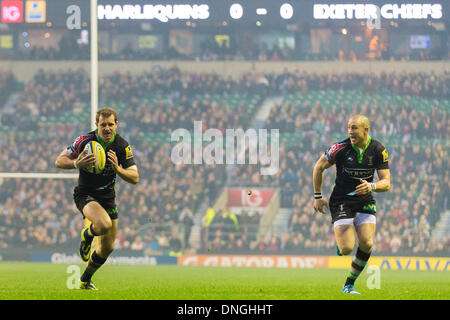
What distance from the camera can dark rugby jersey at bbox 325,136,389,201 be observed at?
952 cm

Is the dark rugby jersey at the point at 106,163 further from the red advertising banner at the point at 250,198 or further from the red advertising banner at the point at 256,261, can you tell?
the red advertising banner at the point at 250,198

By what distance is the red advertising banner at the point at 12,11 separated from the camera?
18078 millimetres

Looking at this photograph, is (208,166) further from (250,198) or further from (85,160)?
(85,160)

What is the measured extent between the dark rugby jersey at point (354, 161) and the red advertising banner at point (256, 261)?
13756 mm

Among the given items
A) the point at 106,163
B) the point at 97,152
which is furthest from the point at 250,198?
the point at 97,152

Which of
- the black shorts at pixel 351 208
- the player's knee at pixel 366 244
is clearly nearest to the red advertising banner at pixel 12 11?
the black shorts at pixel 351 208

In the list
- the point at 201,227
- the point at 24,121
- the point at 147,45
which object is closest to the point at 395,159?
the point at 201,227

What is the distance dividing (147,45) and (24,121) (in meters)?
5.63

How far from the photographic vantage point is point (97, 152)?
29.8 ft

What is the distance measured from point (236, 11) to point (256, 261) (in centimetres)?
974

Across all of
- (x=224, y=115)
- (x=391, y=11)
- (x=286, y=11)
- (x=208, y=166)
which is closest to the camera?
(x=208, y=166)

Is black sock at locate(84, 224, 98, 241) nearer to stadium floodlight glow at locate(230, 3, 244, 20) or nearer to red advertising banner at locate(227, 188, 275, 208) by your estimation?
red advertising banner at locate(227, 188, 275, 208)

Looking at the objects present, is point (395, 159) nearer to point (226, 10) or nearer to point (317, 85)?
point (317, 85)

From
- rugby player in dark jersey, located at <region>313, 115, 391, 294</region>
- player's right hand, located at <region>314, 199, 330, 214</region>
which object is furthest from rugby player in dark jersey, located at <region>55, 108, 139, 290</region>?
rugby player in dark jersey, located at <region>313, 115, 391, 294</region>
